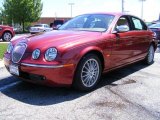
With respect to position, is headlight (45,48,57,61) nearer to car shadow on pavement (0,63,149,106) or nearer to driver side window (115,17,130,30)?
car shadow on pavement (0,63,149,106)

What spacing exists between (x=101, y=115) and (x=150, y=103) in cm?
102

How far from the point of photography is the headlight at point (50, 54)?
4.75m

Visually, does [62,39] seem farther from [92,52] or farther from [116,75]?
[116,75]

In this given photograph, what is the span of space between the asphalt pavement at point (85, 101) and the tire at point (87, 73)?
0.48 ft

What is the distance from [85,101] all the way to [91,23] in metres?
1.99

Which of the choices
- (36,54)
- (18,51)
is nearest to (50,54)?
(36,54)

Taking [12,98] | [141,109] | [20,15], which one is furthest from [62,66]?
[20,15]

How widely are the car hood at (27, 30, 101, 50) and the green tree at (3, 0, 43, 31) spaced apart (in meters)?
36.3

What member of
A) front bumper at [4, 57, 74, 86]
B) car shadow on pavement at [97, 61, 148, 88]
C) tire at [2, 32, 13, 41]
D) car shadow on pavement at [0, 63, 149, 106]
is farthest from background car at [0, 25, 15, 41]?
front bumper at [4, 57, 74, 86]

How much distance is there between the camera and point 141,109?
4.47m

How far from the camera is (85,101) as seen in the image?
15.8 ft

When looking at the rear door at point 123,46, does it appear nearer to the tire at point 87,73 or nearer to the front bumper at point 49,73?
the tire at point 87,73

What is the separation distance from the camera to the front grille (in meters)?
5.04

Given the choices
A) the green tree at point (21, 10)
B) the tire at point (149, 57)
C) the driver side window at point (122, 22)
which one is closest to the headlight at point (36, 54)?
the driver side window at point (122, 22)
